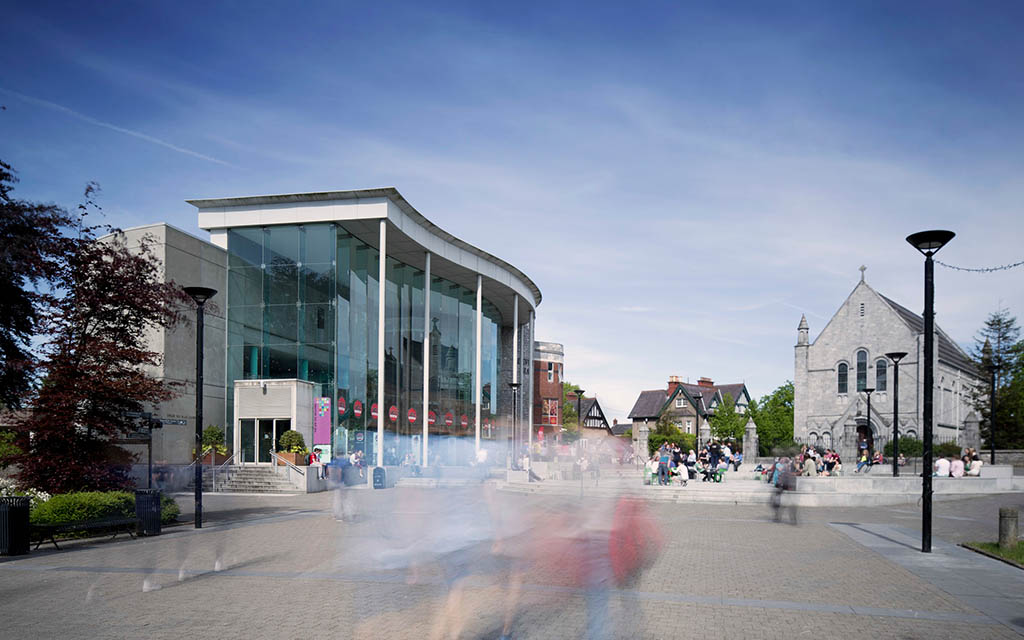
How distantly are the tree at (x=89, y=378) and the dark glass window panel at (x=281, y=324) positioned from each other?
71.5 feet

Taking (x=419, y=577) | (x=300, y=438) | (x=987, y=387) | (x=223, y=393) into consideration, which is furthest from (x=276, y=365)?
(x=987, y=387)

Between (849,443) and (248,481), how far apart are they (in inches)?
1981

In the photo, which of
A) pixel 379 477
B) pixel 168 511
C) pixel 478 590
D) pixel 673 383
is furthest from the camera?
pixel 673 383

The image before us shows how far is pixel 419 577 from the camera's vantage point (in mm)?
11414

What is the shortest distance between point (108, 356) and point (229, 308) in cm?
2498

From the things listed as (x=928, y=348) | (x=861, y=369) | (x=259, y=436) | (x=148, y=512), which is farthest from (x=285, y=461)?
(x=861, y=369)

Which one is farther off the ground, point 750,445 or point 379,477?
point 379,477

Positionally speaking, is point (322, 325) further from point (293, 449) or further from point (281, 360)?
point (293, 449)

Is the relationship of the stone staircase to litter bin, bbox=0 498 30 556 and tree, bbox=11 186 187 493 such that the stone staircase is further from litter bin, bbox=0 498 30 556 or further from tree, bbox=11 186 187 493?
litter bin, bbox=0 498 30 556

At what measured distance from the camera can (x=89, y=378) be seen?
1744cm

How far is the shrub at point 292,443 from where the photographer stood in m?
35.5

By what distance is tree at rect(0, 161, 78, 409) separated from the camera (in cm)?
1762

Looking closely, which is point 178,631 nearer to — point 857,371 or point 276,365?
point 276,365

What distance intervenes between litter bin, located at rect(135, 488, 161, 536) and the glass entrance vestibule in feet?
71.2
